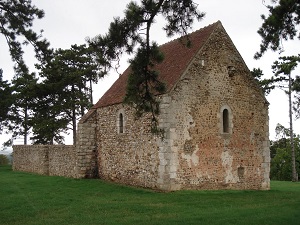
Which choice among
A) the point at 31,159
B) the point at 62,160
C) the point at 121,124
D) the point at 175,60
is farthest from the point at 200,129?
the point at 31,159

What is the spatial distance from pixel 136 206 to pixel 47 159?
14.7 m

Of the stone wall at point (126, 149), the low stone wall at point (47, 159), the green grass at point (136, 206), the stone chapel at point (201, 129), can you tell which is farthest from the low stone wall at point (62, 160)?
the green grass at point (136, 206)

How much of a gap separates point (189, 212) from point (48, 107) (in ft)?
84.5

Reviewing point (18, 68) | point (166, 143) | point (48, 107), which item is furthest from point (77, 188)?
point (48, 107)

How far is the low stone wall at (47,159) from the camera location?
2351 cm

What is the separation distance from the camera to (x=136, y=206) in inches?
518

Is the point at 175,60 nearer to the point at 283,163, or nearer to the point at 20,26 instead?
the point at 20,26

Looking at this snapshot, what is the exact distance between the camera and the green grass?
11.0 meters

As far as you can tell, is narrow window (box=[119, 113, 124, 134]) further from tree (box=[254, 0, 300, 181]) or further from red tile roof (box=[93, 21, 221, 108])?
tree (box=[254, 0, 300, 181])

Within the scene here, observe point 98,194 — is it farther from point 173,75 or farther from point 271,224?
point 271,224

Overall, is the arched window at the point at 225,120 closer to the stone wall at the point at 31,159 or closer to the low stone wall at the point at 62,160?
the low stone wall at the point at 62,160

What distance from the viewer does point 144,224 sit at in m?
10.3

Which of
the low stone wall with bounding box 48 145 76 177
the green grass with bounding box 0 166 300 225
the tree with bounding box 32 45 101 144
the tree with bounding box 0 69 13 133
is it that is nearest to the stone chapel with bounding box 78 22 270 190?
the green grass with bounding box 0 166 300 225

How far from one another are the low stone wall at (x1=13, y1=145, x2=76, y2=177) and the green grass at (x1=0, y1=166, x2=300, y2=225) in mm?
5084
